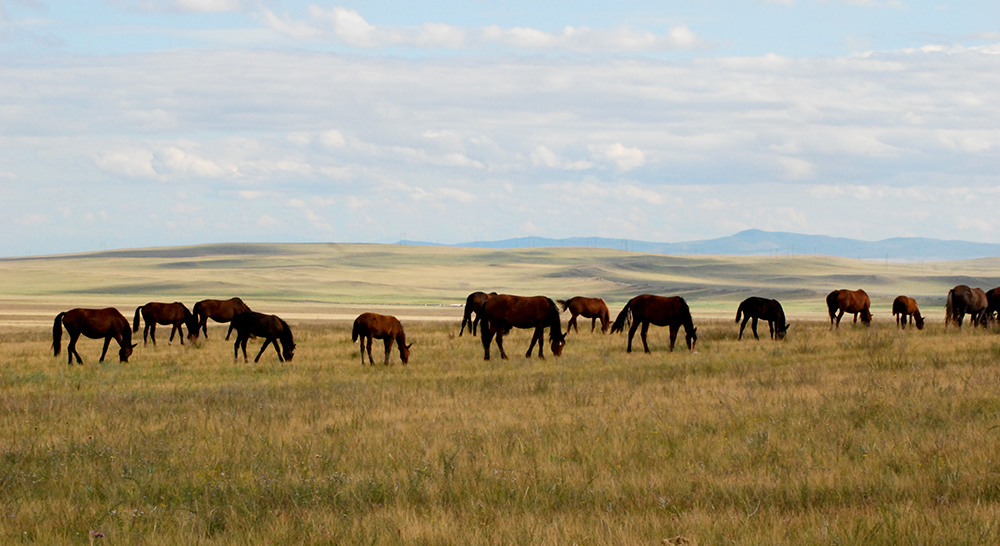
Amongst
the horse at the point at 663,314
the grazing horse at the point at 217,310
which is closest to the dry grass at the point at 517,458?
the horse at the point at 663,314

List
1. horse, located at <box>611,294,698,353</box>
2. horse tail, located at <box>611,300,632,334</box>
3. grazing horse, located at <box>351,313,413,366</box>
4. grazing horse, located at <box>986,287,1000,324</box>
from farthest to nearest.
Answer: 1. grazing horse, located at <box>986,287,1000,324</box>
2. horse tail, located at <box>611,300,632,334</box>
3. horse, located at <box>611,294,698,353</box>
4. grazing horse, located at <box>351,313,413,366</box>

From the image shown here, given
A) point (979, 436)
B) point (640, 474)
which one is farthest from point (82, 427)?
point (979, 436)

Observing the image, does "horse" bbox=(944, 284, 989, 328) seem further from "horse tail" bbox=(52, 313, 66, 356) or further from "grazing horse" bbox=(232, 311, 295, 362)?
"horse tail" bbox=(52, 313, 66, 356)

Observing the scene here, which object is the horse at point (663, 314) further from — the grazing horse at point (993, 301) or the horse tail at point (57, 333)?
the horse tail at point (57, 333)

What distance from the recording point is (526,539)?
724 cm

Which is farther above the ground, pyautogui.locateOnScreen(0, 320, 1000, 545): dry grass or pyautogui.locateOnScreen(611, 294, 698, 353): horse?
pyautogui.locateOnScreen(611, 294, 698, 353): horse

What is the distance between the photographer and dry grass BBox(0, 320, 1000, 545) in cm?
762

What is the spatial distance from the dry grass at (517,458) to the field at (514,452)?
41mm

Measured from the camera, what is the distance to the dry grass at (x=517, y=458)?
762cm

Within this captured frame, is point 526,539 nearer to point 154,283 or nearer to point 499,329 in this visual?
point 499,329

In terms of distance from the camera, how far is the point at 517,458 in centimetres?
1052

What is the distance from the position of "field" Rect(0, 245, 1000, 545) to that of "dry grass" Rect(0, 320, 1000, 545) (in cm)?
4

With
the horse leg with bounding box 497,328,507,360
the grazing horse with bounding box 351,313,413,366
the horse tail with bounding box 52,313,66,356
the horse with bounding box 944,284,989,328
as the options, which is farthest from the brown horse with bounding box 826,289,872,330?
the horse tail with bounding box 52,313,66,356

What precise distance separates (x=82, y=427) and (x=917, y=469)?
11.1m
